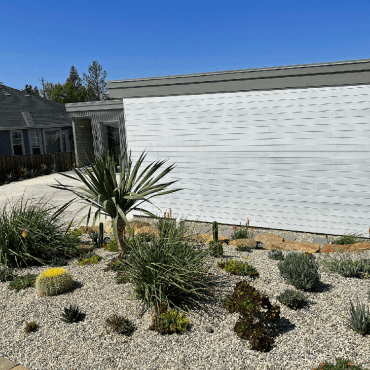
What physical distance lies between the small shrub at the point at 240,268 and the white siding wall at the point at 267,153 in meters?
3.23

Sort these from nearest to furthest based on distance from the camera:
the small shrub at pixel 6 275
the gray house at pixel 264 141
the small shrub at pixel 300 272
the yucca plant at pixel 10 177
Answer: the small shrub at pixel 300 272 → the small shrub at pixel 6 275 → the gray house at pixel 264 141 → the yucca plant at pixel 10 177

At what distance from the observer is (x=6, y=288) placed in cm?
513

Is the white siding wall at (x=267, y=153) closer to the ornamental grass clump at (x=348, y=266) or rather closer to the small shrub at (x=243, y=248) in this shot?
the small shrub at (x=243, y=248)

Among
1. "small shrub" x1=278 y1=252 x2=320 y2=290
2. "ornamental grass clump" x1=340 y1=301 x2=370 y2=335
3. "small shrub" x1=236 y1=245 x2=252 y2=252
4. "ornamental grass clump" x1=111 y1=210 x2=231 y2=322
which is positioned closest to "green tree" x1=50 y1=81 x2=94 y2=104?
"small shrub" x1=236 y1=245 x2=252 y2=252

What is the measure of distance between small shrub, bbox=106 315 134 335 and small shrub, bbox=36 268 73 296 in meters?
1.15

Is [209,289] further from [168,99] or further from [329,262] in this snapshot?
[168,99]

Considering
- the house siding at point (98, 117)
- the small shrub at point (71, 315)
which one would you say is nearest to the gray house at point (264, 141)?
the small shrub at point (71, 315)

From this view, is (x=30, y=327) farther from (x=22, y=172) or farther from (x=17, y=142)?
(x=17, y=142)

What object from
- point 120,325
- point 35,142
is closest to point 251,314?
point 120,325

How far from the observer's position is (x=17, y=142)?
20.7 metres

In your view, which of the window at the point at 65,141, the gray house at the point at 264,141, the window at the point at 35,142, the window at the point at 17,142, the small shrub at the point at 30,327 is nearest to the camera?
the small shrub at the point at 30,327

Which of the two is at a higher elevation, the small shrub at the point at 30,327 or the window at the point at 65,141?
the window at the point at 65,141

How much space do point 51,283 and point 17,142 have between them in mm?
18370

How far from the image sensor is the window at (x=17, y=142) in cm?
2036
